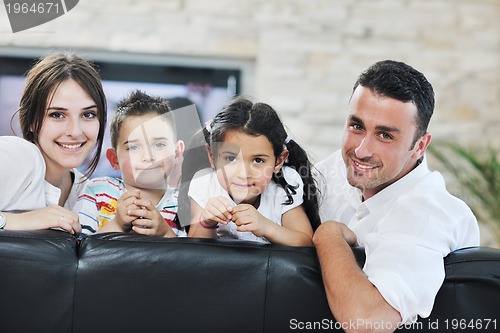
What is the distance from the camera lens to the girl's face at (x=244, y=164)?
5.82 feet

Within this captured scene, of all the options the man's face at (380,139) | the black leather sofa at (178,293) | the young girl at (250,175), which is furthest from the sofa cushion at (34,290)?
the man's face at (380,139)

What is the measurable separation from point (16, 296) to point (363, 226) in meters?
0.83

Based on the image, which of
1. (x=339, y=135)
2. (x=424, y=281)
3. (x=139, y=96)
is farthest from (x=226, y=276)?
(x=339, y=135)

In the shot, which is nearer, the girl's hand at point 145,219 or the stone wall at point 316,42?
the girl's hand at point 145,219

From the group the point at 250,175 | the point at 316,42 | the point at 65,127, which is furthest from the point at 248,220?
the point at 316,42

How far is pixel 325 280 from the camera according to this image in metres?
1.37

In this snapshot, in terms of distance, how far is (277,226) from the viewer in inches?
63.7

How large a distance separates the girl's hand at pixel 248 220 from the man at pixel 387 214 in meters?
0.12

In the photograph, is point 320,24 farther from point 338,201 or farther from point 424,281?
point 424,281

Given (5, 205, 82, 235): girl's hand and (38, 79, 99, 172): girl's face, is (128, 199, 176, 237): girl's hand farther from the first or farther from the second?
(38, 79, 99, 172): girl's face

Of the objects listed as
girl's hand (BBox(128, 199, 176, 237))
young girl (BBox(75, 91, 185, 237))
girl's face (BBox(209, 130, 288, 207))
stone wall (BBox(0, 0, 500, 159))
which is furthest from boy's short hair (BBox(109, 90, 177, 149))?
stone wall (BBox(0, 0, 500, 159))

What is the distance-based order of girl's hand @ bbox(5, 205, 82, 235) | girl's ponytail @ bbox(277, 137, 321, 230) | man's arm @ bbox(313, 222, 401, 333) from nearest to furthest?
1. man's arm @ bbox(313, 222, 401, 333)
2. girl's hand @ bbox(5, 205, 82, 235)
3. girl's ponytail @ bbox(277, 137, 321, 230)

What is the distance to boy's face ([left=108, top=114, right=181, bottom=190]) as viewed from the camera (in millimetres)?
1926

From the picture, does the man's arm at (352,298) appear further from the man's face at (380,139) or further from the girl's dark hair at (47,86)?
the girl's dark hair at (47,86)
